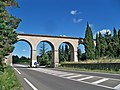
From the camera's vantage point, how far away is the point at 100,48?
7712cm

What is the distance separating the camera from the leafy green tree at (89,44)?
74.1 meters

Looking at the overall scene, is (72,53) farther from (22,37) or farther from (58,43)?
(22,37)

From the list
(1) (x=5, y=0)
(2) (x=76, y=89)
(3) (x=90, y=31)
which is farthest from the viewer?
(3) (x=90, y=31)

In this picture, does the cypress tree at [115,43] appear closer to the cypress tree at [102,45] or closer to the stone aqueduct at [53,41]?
the cypress tree at [102,45]

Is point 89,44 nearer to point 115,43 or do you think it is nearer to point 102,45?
point 102,45

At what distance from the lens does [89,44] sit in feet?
246

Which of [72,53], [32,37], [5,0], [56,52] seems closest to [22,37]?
[32,37]

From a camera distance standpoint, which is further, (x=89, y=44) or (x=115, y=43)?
(x=89, y=44)

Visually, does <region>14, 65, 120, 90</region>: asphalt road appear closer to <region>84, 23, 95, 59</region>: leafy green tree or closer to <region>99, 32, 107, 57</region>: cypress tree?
<region>84, 23, 95, 59</region>: leafy green tree

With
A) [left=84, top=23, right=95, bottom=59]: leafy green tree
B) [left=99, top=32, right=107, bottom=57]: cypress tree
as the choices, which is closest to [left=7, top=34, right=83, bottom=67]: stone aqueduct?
[left=84, top=23, right=95, bottom=59]: leafy green tree

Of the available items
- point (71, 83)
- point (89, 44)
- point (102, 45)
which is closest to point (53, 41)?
point (89, 44)

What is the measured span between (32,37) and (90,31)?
18.1 m

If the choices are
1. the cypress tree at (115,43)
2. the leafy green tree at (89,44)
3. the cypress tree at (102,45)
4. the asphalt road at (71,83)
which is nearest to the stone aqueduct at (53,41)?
the leafy green tree at (89,44)

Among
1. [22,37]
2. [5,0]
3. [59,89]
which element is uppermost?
[22,37]
